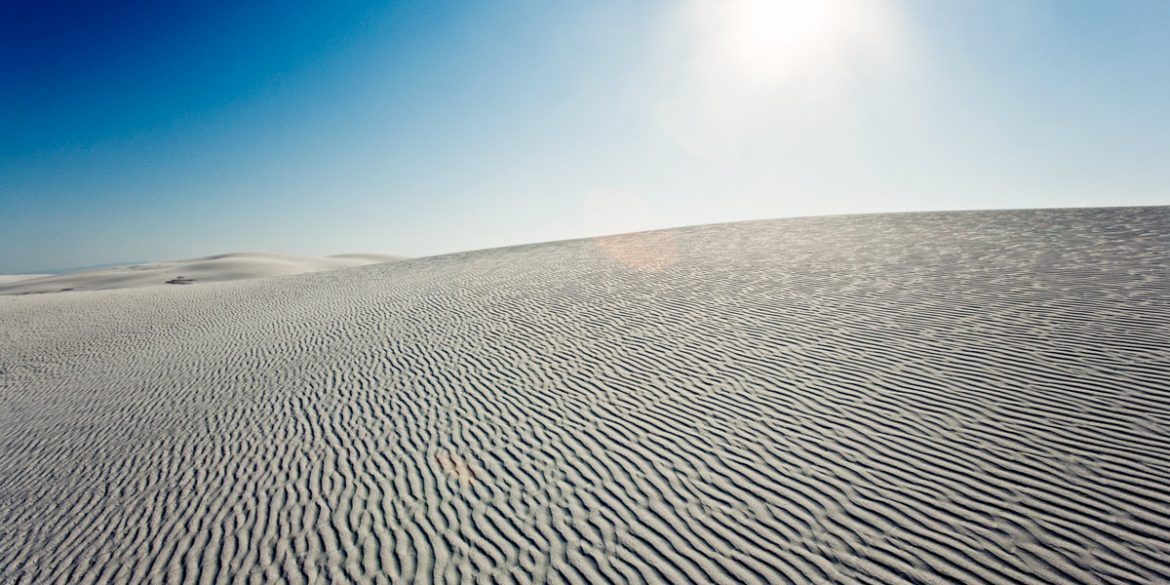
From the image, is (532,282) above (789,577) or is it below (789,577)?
above

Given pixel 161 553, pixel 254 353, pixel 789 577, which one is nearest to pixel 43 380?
pixel 254 353

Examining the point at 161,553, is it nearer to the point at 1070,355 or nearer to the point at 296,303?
the point at 1070,355

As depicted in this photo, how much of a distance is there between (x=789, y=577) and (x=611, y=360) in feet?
17.1

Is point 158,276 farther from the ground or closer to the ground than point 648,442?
farther from the ground

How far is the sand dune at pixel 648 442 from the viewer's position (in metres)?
3.83

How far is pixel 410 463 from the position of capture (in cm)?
560

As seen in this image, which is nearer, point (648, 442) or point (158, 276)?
point (648, 442)

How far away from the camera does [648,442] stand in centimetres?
558

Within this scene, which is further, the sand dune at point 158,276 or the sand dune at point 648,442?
the sand dune at point 158,276

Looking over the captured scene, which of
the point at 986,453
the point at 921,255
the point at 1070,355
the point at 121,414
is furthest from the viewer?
the point at 921,255

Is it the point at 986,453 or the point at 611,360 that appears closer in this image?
the point at 986,453

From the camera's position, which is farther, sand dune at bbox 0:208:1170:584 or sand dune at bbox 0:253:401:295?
sand dune at bbox 0:253:401:295

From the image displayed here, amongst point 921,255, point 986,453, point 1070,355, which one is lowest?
point 986,453

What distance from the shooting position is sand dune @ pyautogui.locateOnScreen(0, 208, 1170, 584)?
3828 millimetres
